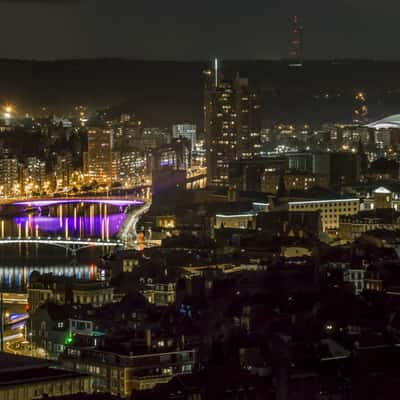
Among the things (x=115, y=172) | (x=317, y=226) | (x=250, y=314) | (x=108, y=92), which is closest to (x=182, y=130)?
(x=115, y=172)

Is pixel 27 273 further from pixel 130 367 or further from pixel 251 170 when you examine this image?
pixel 251 170

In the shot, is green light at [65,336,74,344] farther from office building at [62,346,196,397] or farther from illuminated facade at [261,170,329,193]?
illuminated facade at [261,170,329,193]

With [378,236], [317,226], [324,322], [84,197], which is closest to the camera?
[324,322]

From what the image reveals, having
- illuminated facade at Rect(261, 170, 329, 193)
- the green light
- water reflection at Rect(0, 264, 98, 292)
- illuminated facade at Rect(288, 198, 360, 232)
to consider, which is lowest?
the green light

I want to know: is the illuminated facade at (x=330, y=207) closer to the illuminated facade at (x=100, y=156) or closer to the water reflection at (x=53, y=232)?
the water reflection at (x=53, y=232)

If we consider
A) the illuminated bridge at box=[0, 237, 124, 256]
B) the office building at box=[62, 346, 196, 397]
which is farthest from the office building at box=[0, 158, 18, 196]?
the office building at box=[62, 346, 196, 397]

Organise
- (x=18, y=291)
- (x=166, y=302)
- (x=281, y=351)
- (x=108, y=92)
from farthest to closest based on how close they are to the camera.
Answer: (x=108, y=92)
(x=18, y=291)
(x=166, y=302)
(x=281, y=351)

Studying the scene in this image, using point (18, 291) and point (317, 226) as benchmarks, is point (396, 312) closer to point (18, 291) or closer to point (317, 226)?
point (18, 291)

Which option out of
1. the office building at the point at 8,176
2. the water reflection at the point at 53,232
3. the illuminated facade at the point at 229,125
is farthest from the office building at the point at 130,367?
the office building at the point at 8,176

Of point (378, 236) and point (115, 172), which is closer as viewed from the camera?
point (378, 236)
